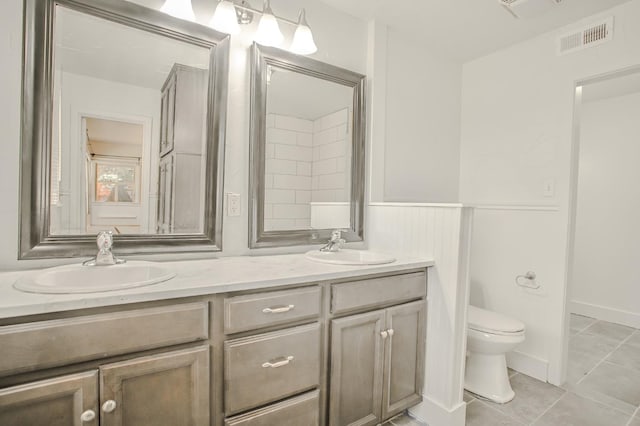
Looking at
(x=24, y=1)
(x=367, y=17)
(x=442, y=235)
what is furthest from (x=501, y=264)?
(x=24, y=1)

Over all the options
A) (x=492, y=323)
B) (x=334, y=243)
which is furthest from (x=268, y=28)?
(x=492, y=323)

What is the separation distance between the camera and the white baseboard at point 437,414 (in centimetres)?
168

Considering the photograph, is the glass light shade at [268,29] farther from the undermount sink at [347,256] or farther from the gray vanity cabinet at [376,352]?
the gray vanity cabinet at [376,352]

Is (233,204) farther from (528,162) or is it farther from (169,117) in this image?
(528,162)

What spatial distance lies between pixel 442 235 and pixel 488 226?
1.09 m

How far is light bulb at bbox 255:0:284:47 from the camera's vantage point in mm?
1654

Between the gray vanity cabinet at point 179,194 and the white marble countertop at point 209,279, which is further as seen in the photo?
the gray vanity cabinet at point 179,194

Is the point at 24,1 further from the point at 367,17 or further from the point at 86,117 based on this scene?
the point at 367,17

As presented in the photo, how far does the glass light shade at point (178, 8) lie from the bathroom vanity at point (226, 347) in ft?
3.60

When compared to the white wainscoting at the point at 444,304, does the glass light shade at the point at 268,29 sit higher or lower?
higher

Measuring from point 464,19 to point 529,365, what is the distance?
7.71 feet

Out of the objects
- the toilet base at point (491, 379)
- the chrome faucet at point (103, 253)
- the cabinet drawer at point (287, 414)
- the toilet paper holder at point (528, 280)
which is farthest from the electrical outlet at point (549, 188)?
the chrome faucet at point (103, 253)

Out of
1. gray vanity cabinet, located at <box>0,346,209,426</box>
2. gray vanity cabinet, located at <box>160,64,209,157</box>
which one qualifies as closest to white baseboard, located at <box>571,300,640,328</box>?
gray vanity cabinet, located at <box>0,346,209,426</box>

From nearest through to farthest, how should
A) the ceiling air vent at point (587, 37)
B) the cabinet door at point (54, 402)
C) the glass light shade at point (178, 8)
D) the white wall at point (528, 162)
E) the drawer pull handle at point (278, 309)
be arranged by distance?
1. the cabinet door at point (54, 402)
2. the drawer pull handle at point (278, 309)
3. the glass light shade at point (178, 8)
4. the ceiling air vent at point (587, 37)
5. the white wall at point (528, 162)
